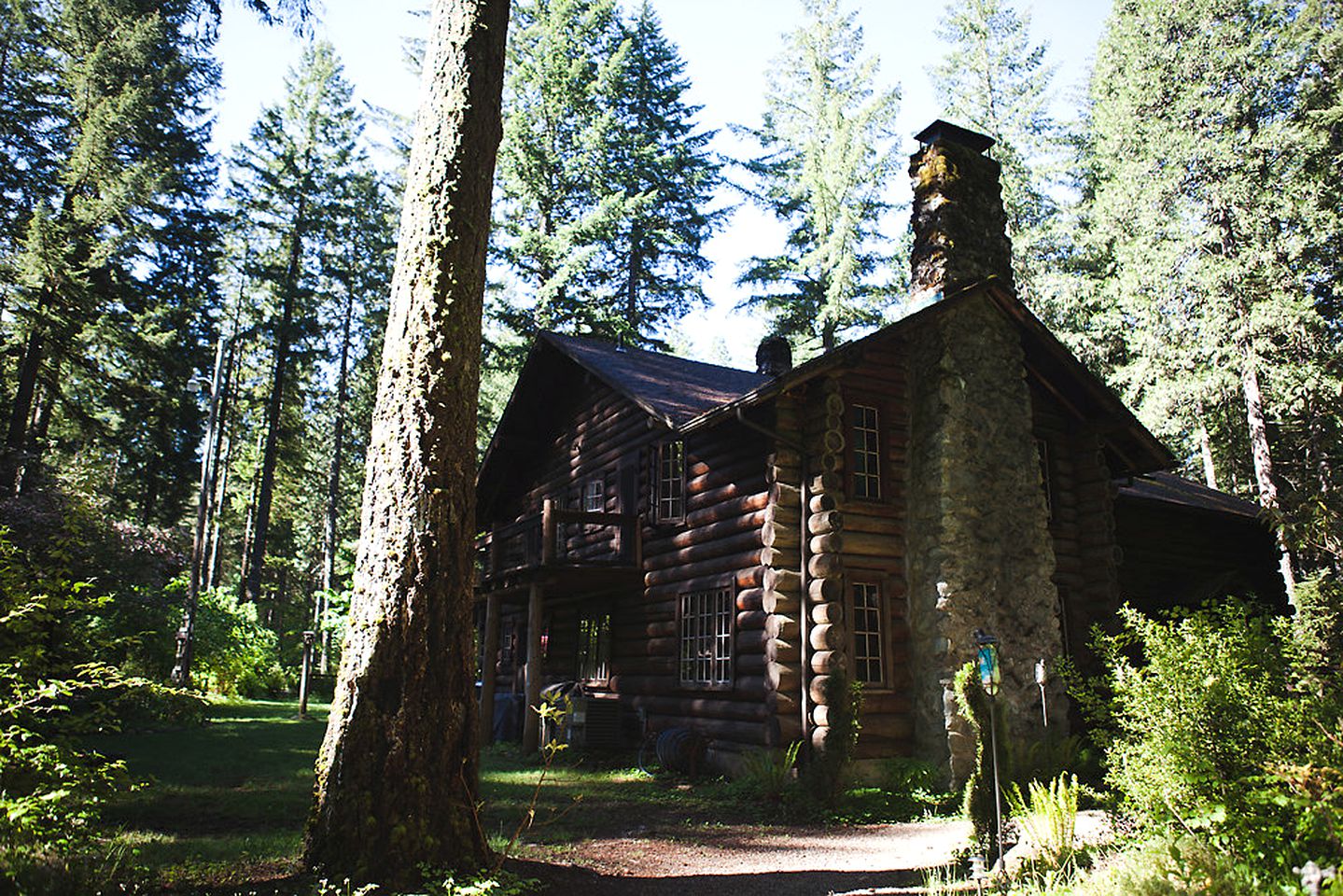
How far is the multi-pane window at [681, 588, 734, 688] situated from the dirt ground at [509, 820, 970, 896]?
13.0ft

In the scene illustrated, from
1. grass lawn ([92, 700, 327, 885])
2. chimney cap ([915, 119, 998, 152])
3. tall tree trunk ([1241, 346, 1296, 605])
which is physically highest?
chimney cap ([915, 119, 998, 152])

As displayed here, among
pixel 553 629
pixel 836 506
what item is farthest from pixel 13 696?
pixel 553 629

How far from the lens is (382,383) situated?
22.2ft

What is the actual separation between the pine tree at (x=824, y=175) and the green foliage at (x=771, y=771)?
839 inches

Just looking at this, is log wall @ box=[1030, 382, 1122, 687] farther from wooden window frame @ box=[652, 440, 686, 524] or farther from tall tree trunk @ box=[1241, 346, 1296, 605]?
tall tree trunk @ box=[1241, 346, 1296, 605]

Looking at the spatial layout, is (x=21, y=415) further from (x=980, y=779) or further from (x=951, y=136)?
(x=980, y=779)

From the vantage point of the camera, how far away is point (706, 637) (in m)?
13.9

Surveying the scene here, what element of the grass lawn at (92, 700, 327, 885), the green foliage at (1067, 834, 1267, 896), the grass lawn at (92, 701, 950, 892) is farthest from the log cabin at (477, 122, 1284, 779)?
the green foliage at (1067, 834, 1267, 896)

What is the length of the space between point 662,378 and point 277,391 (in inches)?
802

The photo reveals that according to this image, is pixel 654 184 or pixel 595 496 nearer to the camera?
pixel 595 496

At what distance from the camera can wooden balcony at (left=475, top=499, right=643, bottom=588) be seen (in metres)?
15.5

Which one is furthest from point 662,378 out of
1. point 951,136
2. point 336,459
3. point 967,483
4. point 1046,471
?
point 336,459

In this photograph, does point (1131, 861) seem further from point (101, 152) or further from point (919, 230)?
point (101, 152)

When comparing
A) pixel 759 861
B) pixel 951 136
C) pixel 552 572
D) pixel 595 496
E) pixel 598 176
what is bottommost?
pixel 759 861
